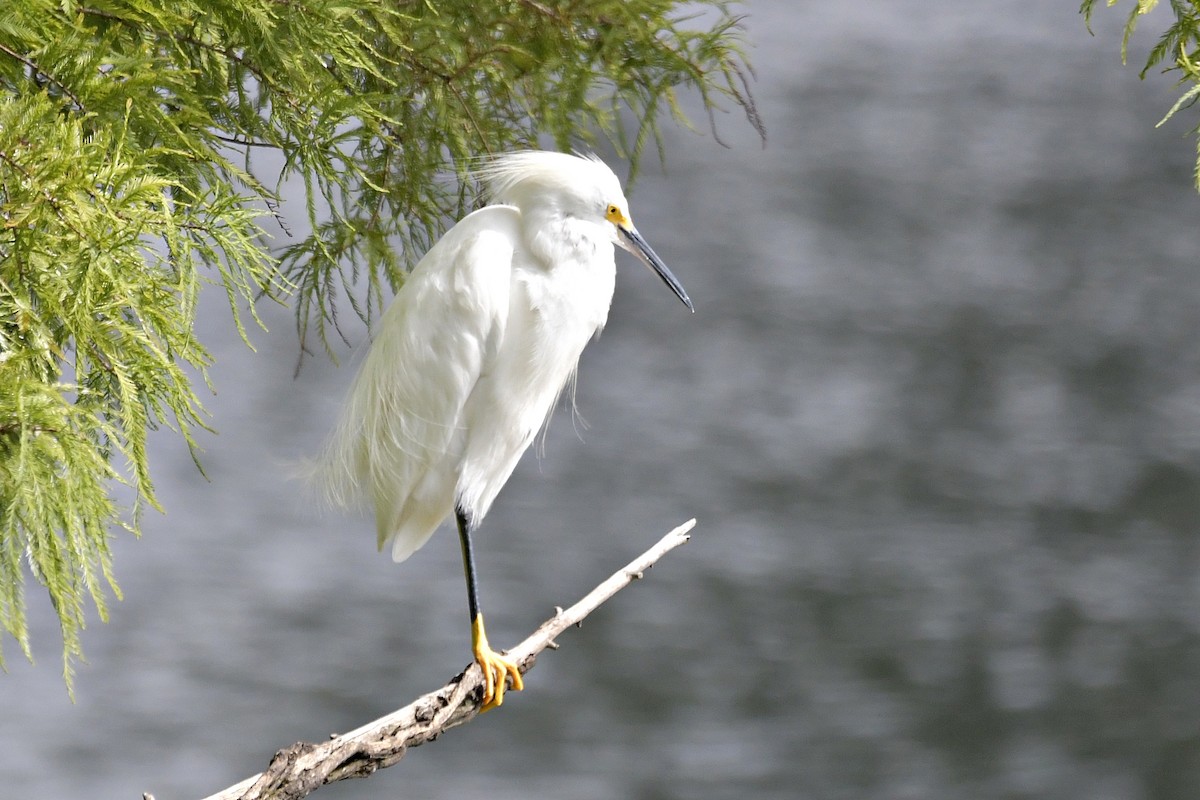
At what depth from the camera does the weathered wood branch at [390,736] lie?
92cm

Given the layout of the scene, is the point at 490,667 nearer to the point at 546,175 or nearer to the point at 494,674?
the point at 494,674

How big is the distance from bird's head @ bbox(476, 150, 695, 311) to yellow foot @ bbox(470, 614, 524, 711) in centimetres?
43

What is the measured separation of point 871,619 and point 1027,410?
111 centimetres

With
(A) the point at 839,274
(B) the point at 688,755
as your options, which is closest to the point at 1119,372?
(A) the point at 839,274

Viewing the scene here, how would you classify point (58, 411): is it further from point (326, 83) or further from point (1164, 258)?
point (1164, 258)

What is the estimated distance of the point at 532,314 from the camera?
4.26ft

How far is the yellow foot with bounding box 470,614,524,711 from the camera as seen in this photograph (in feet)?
3.71

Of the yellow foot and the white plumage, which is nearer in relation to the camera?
the yellow foot

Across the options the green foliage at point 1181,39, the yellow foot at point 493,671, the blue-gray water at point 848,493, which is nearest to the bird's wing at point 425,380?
the yellow foot at point 493,671

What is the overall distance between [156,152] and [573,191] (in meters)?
0.48

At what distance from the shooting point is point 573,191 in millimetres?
1244

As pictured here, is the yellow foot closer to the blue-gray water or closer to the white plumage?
the white plumage

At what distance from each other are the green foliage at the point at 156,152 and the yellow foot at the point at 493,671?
34cm

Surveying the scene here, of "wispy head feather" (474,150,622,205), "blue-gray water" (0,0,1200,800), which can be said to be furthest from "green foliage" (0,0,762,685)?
"blue-gray water" (0,0,1200,800)
